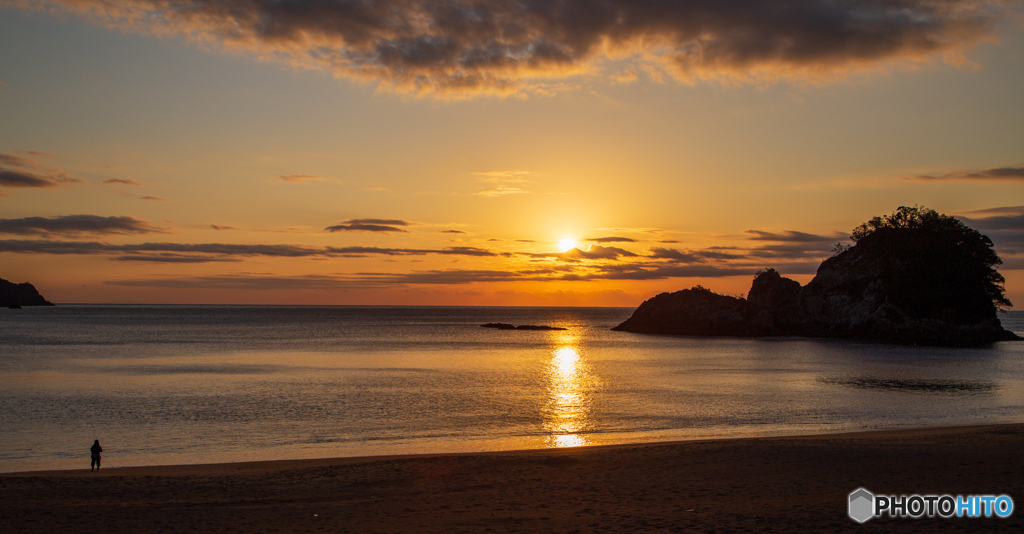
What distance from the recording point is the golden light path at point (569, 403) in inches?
1211

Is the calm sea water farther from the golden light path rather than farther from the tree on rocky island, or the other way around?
the tree on rocky island

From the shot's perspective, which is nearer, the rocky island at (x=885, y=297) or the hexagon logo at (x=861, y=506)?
the hexagon logo at (x=861, y=506)

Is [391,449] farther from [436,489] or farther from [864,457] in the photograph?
[864,457]

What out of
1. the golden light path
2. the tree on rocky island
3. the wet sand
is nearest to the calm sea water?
the golden light path

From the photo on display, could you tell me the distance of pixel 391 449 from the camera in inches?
1075

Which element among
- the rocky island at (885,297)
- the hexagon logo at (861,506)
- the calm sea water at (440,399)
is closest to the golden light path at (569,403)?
the calm sea water at (440,399)

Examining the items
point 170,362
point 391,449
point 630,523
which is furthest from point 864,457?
point 170,362

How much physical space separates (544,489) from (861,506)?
27.2ft

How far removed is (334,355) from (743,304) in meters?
86.0

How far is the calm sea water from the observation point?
29.2 meters

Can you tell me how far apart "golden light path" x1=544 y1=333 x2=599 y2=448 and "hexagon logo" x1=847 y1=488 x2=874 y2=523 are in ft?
42.0

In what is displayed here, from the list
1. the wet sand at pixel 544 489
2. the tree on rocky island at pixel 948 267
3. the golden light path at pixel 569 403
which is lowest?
the golden light path at pixel 569 403

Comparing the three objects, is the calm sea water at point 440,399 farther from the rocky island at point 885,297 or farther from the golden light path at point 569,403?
the rocky island at point 885,297

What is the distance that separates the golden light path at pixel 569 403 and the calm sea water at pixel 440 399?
0.54 ft
